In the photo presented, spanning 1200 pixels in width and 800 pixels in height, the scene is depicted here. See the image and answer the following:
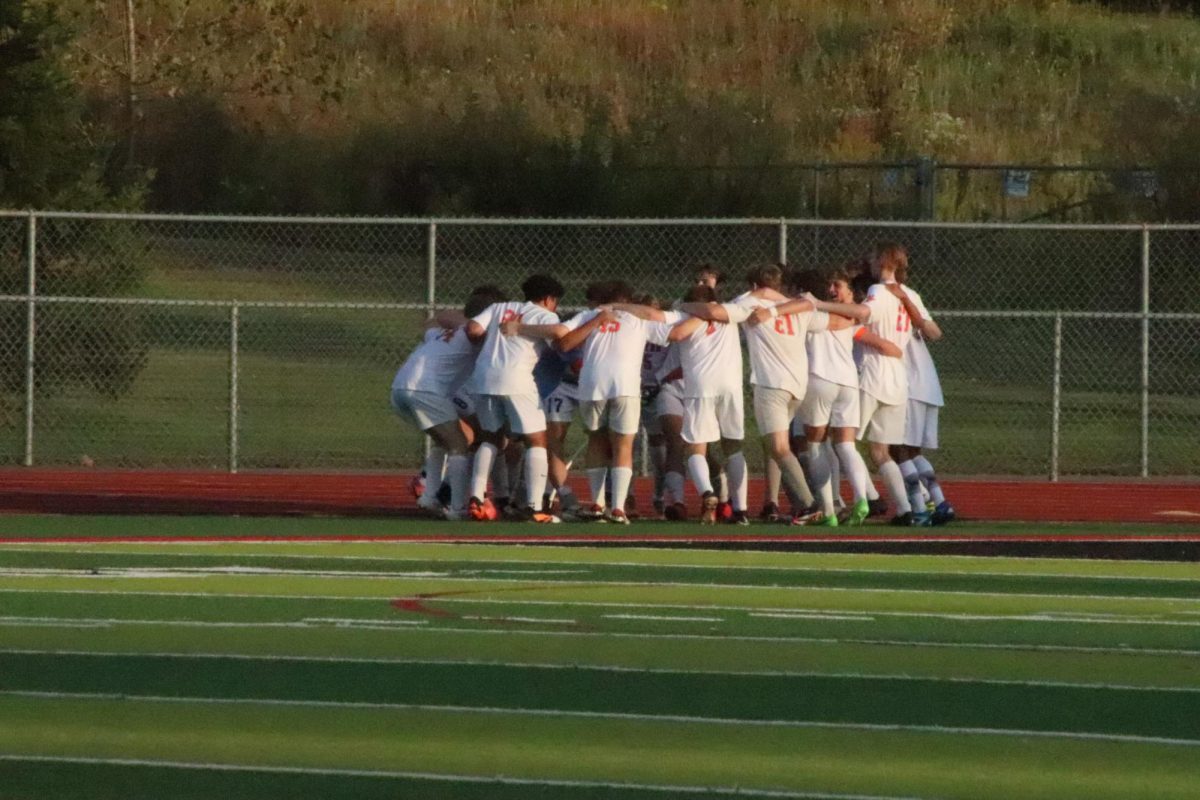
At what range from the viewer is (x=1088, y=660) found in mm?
9656

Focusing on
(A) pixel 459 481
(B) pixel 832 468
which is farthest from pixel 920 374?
(A) pixel 459 481

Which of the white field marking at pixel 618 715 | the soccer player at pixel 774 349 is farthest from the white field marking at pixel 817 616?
the soccer player at pixel 774 349

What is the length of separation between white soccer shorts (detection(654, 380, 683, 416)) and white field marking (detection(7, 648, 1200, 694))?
6.74 m

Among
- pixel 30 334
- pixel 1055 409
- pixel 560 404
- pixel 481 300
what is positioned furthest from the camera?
pixel 1055 409

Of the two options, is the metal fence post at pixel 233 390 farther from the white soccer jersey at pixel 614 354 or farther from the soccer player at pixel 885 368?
the soccer player at pixel 885 368

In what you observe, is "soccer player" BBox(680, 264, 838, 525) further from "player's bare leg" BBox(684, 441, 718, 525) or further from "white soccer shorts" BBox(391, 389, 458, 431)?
"white soccer shorts" BBox(391, 389, 458, 431)

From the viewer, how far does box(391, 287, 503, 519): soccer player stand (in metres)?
15.8

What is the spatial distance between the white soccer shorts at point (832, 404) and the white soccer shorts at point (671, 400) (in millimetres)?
906

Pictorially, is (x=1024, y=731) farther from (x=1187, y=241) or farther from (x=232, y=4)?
(x=232, y=4)

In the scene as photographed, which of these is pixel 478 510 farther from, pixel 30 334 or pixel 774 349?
pixel 30 334

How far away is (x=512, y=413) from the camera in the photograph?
15.5m

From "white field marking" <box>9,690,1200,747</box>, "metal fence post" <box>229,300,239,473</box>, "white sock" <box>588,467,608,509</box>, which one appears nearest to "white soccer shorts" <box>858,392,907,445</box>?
"white sock" <box>588,467,608,509</box>

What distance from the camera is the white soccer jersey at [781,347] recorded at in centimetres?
1534

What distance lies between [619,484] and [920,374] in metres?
2.08
